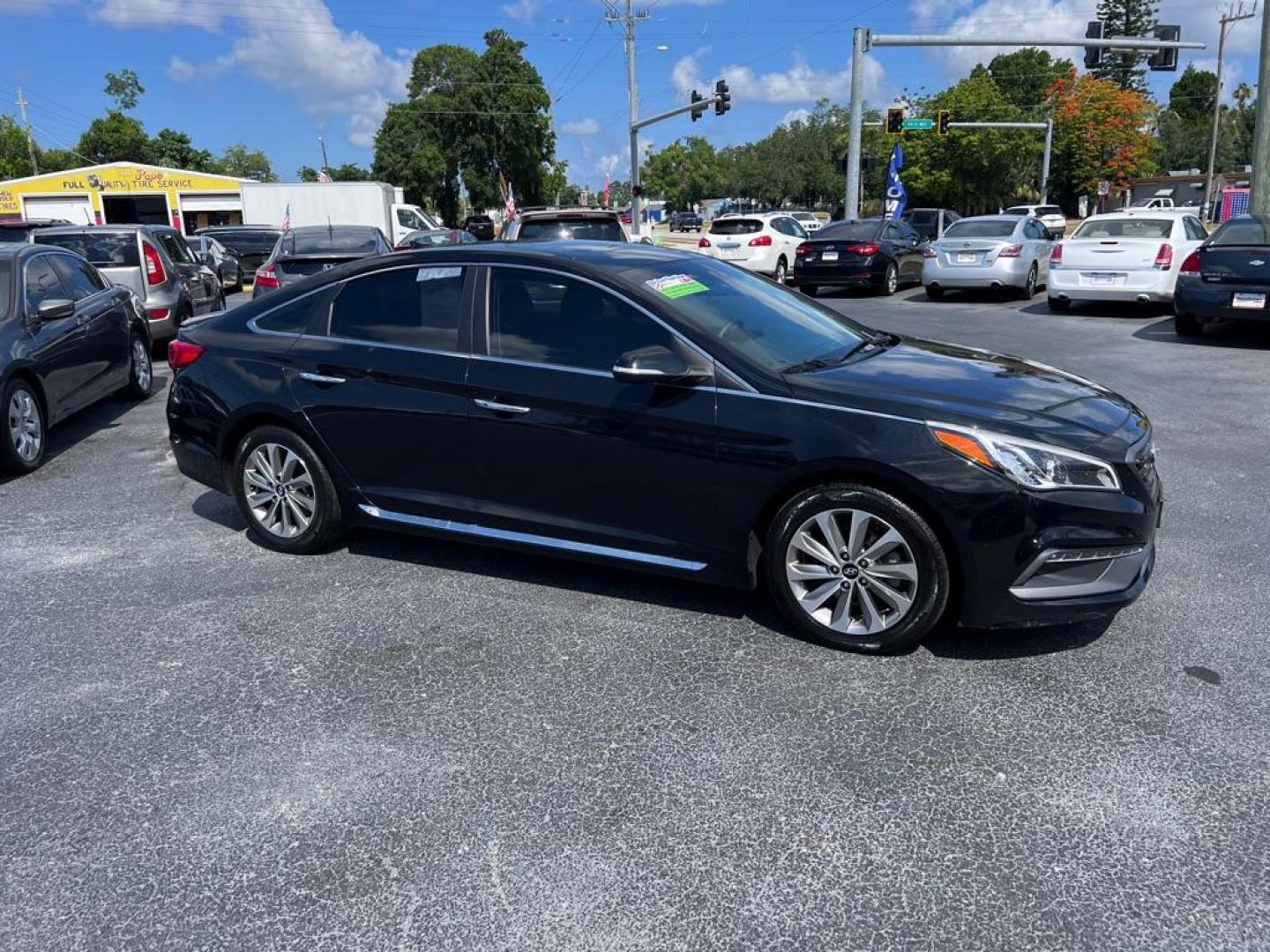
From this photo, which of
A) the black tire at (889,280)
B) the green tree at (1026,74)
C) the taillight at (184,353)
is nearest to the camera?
the taillight at (184,353)

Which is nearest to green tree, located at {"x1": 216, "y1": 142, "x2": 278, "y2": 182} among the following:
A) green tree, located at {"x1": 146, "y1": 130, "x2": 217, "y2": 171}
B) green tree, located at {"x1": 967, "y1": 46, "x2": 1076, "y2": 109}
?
green tree, located at {"x1": 146, "y1": 130, "x2": 217, "y2": 171}

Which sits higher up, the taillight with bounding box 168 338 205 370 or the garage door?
the garage door

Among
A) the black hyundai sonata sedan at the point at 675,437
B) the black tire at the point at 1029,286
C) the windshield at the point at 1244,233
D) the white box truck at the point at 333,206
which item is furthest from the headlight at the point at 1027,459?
the white box truck at the point at 333,206

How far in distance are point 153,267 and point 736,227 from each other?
1260cm

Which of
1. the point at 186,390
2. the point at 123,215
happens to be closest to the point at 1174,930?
the point at 186,390

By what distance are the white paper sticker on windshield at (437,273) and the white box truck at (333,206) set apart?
27233mm

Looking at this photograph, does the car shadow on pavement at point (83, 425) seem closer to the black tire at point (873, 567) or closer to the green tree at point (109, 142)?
the black tire at point (873, 567)

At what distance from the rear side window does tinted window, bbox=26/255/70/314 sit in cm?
1514

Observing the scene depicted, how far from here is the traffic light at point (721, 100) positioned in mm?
31547

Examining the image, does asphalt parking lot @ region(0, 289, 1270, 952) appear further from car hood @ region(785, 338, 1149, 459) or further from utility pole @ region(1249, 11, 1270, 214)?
utility pole @ region(1249, 11, 1270, 214)

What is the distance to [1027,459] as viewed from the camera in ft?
12.0

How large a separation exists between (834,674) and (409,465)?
7.41ft

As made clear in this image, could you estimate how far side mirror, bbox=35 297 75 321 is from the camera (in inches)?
293

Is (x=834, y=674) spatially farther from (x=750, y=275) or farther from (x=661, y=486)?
(x=750, y=275)
